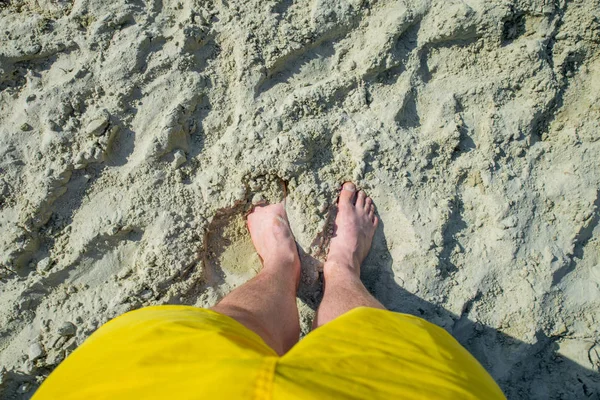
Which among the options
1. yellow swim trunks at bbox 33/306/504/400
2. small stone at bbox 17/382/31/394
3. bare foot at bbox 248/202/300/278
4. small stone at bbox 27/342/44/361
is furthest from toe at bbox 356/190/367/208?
small stone at bbox 17/382/31/394

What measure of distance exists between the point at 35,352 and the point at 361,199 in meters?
1.21

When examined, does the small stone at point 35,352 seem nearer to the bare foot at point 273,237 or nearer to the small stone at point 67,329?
the small stone at point 67,329

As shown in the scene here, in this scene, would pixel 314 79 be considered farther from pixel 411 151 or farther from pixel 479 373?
pixel 479 373

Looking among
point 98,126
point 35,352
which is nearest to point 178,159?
point 98,126

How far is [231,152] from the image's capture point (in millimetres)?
1428

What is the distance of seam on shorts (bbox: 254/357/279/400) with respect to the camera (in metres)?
0.70

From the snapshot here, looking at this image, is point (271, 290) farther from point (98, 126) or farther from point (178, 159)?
point (98, 126)

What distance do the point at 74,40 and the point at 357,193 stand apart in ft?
3.73

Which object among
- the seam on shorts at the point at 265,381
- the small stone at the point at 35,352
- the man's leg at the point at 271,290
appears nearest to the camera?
the seam on shorts at the point at 265,381

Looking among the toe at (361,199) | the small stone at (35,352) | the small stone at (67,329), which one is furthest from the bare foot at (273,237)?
the small stone at (35,352)

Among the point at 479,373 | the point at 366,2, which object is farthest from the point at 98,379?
the point at 366,2

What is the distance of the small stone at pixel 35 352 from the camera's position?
1324mm

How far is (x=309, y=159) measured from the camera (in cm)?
146

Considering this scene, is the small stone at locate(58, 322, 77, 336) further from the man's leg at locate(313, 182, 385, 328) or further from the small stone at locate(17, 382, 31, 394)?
the man's leg at locate(313, 182, 385, 328)
